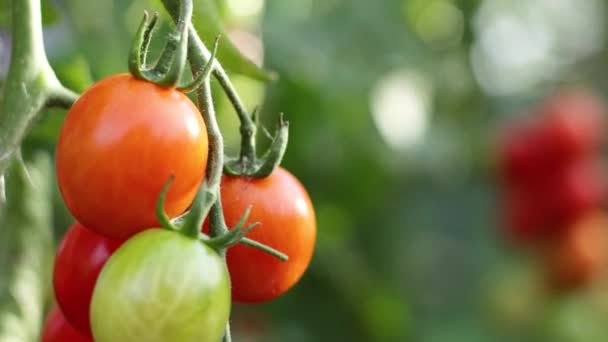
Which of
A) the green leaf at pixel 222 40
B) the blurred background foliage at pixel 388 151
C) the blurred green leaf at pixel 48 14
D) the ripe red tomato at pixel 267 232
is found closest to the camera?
the ripe red tomato at pixel 267 232

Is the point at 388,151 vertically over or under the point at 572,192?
over

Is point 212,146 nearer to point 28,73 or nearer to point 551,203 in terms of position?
point 28,73

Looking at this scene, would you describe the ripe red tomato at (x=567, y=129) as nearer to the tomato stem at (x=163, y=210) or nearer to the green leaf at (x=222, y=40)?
the green leaf at (x=222, y=40)

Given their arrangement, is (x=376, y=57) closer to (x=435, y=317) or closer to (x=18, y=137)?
(x=435, y=317)

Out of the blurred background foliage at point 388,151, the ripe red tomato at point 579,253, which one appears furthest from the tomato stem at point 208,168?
the ripe red tomato at point 579,253

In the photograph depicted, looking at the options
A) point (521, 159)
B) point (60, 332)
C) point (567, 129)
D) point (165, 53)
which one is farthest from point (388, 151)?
point (165, 53)

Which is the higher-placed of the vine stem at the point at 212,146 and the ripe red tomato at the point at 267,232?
the vine stem at the point at 212,146

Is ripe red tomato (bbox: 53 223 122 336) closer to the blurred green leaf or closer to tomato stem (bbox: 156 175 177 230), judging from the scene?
tomato stem (bbox: 156 175 177 230)

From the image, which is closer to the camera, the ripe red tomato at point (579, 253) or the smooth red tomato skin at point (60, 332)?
the smooth red tomato skin at point (60, 332)
